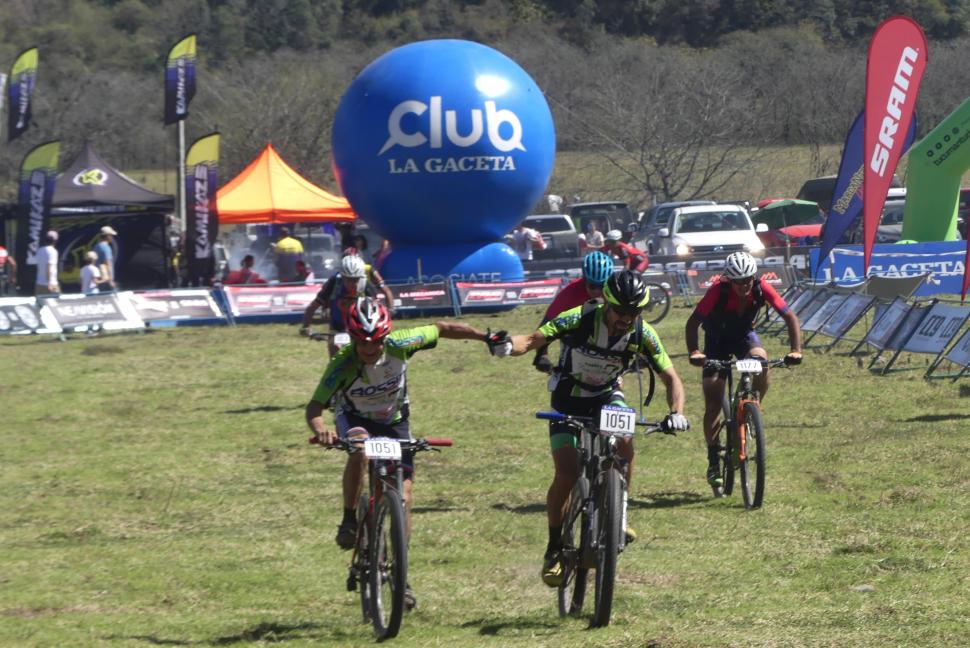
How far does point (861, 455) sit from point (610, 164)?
48416mm

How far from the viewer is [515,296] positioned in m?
29.0

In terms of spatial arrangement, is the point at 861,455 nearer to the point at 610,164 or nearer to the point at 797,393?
the point at 797,393

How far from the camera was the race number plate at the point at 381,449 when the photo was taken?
726 cm

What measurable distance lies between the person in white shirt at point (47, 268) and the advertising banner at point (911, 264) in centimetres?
1427

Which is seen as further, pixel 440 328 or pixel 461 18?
pixel 461 18

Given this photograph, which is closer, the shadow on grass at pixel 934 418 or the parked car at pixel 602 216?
the shadow on grass at pixel 934 418

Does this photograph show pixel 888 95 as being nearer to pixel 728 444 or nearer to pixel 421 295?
pixel 728 444

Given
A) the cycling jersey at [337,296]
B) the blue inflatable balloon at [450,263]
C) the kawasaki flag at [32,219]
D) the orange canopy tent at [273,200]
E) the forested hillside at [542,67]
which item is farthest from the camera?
the forested hillside at [542,67]

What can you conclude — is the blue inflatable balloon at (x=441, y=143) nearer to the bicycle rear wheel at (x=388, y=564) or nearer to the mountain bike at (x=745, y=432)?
the mountain bike at (x=745, y=432)

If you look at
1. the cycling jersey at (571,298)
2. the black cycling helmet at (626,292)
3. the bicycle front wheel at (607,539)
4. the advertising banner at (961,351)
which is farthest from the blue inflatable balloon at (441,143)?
the bicycle front wheel at (607,539)

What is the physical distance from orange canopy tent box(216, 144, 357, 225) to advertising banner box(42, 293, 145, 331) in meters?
5.53

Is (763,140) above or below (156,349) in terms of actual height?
above

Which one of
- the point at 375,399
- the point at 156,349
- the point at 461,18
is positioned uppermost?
the point at 461,18

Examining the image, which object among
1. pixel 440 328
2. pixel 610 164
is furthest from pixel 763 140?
pixel 440 328
